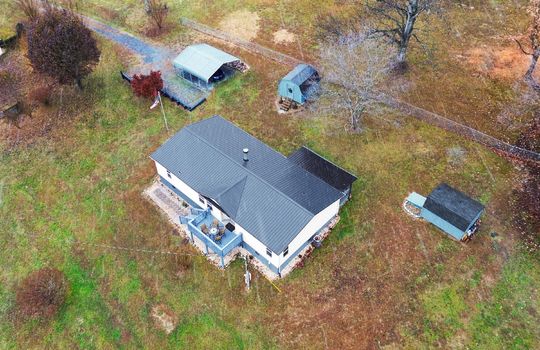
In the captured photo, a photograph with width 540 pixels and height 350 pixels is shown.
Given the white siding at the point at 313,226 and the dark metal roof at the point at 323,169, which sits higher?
the dark metal roof at the point at 323,169

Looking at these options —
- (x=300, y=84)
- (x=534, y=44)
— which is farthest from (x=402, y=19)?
(x=300, y=84)

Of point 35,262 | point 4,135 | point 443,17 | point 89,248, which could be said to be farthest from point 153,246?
point 443,17

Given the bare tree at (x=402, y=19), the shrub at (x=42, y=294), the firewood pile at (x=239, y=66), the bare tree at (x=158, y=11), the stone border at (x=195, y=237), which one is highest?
the bare tree at (x=402, y=19)

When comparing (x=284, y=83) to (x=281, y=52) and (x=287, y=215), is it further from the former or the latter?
(x=287, y=215)

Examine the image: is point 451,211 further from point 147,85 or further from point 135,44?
point 135,44

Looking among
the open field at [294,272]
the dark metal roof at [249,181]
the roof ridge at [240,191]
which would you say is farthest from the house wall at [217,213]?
the open field at [294,272]

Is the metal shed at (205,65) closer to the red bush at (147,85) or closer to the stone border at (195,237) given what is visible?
the red bush at (147,85)

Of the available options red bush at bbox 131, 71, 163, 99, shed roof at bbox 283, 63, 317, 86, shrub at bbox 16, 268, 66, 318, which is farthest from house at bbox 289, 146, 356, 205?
shrub at bbox 16, 268, 66, 318

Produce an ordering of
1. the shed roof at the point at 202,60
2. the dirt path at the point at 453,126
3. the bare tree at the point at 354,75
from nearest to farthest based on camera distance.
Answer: the dirt path at the point at 453,126, the bare tree at the point at 354,75, the shed roof at the point at 202,60

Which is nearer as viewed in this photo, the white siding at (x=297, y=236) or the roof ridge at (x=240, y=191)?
the white siding at (x=297, y=236)
